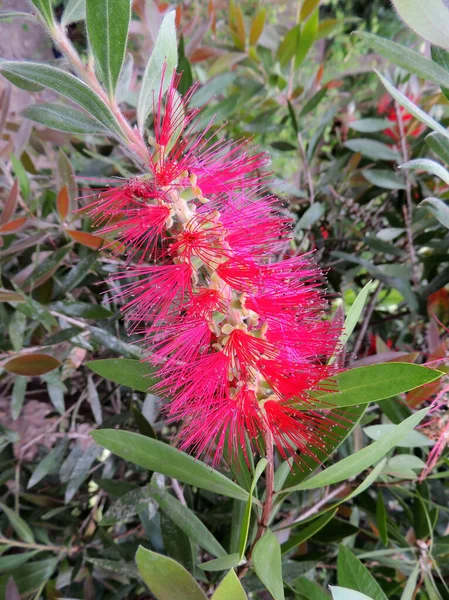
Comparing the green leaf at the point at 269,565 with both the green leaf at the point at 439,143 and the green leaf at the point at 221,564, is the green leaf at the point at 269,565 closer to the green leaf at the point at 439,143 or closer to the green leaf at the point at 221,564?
the green leaf at the point at 221,564

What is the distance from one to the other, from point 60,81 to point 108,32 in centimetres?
6

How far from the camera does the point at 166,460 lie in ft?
1.53

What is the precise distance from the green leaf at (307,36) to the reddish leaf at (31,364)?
0.72m

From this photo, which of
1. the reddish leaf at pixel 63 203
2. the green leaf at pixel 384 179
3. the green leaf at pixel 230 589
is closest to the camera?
the green leaf at pixel 230 589

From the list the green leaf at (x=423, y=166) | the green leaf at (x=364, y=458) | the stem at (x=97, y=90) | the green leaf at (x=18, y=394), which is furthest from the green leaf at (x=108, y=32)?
the green leaf at (x=18, y=394)

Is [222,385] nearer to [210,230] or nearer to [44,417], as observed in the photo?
[210,230]

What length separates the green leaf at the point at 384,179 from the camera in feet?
2.65

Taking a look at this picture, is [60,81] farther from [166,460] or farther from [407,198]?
[407,198]

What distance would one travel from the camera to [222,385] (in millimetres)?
478

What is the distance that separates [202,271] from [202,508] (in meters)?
0.50

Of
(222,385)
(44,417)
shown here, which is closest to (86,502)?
(44,417)

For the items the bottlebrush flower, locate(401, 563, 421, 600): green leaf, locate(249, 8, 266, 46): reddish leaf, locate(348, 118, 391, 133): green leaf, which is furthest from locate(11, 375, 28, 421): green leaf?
locate(249, 8, 266, 46): reddish leaf

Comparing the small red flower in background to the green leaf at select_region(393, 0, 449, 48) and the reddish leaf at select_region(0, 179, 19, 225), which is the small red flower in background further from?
the reddish leaf at select_region(0, 179, 19, 225)

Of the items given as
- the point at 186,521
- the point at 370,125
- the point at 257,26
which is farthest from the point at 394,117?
the point at 186,521
